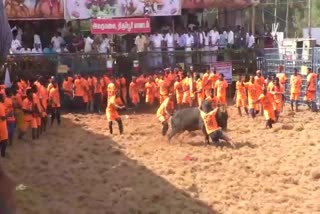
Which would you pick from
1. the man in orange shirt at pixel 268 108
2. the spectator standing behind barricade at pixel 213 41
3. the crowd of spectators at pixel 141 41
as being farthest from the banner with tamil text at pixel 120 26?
the man in orange shirt at pixel 268 108

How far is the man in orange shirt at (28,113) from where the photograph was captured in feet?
46.6

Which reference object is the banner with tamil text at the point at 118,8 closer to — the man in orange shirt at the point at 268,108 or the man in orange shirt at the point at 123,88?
the man in orange shirt at the point at 123,88

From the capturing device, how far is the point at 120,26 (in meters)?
21.2

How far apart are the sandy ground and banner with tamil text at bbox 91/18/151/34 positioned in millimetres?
6073

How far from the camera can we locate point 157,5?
22484 millimetres

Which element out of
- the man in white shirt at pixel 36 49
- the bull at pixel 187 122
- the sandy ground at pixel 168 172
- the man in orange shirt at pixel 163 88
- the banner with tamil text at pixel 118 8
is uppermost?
the banner with tamil text at pixel 118 8

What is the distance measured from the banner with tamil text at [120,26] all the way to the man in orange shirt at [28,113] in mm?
7058

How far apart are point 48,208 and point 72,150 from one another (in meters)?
4.86

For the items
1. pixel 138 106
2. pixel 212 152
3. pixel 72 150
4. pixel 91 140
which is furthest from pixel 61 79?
pixel 212 152

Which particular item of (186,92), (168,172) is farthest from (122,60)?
(168,172)

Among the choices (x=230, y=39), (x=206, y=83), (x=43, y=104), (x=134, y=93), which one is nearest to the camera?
(x=43, y=104)

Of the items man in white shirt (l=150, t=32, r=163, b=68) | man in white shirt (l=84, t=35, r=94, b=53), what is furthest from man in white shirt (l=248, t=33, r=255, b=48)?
man in white shirt (l=84, t=35, r=94, b=53)

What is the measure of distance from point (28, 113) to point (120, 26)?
25.8 feet

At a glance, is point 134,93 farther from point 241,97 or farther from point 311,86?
point 311,86
